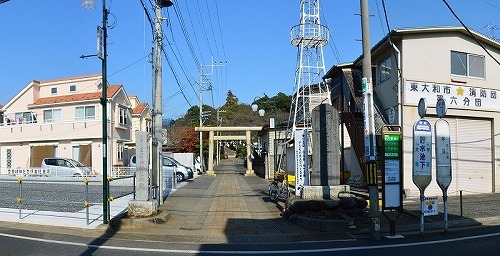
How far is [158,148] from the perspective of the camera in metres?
15.5

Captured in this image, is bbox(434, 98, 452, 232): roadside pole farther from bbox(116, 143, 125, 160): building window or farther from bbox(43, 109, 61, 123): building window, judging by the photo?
bbox(43, 109, 61, 123): building window

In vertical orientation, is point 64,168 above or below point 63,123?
below

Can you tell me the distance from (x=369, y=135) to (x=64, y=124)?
30661 mm

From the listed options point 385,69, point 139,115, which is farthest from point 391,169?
point 139,115

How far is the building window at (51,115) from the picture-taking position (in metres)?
35.5

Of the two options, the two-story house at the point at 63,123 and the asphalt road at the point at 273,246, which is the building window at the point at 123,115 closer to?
the two-story house at the point at 63,123

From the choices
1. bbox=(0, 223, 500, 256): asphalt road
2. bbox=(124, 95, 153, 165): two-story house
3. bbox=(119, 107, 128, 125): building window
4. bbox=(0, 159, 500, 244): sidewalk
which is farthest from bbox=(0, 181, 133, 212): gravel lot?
bbox=(124, 95, 153, 165): two-story house

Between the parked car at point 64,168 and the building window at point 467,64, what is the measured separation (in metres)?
23.8

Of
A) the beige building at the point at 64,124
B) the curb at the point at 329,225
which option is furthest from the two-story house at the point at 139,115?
the curb at the point at 329,225

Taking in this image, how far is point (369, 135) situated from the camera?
9.87m

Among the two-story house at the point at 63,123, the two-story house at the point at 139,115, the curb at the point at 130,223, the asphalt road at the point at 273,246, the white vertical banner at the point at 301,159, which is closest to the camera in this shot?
the asphalt road at the point at 273,246

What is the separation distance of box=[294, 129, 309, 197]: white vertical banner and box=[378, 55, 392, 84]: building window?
19.0 feet

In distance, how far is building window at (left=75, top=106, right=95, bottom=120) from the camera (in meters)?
34.4

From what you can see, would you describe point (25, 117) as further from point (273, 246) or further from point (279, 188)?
point (273, 246)
